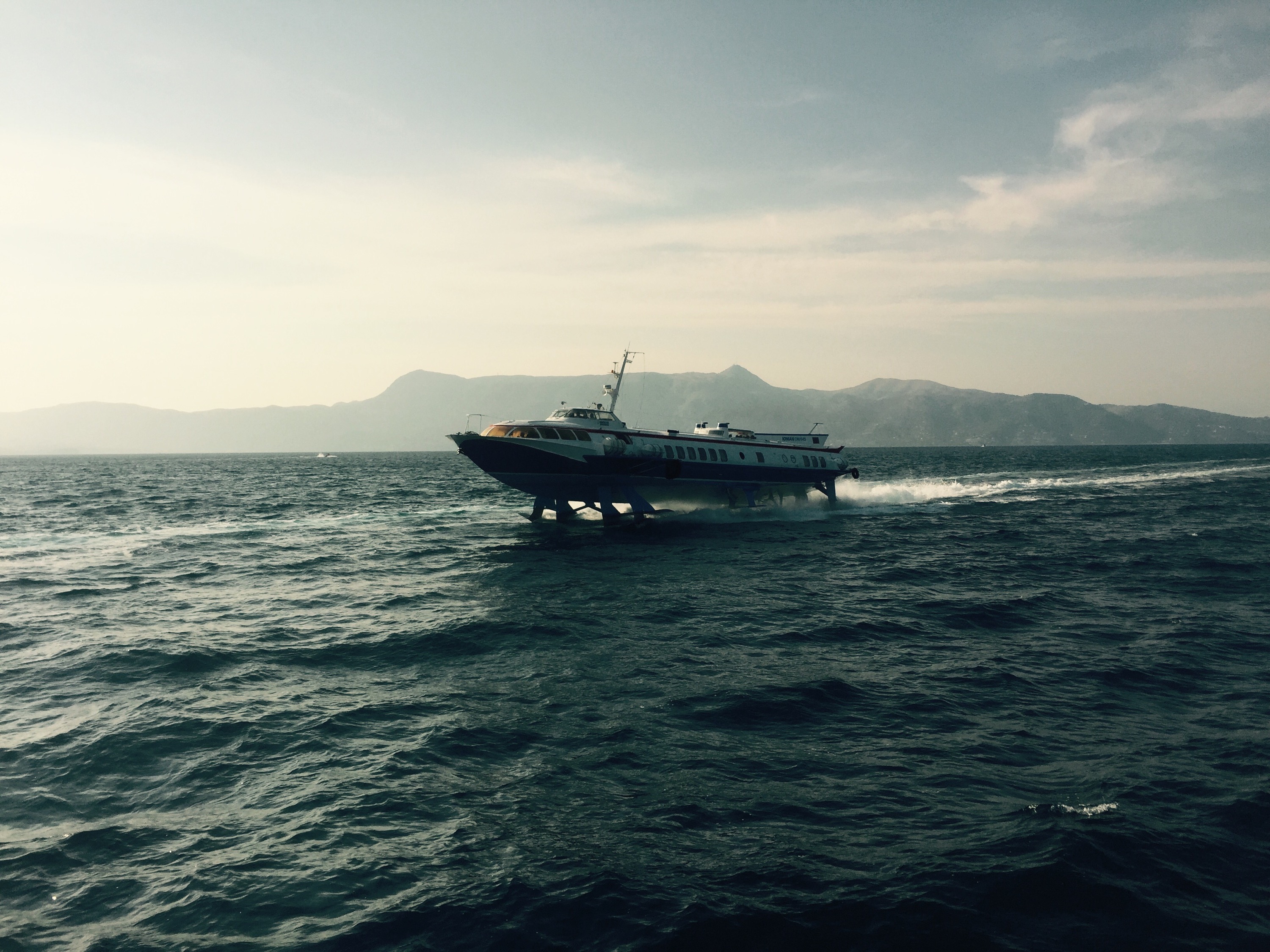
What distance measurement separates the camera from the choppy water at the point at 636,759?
7.36m

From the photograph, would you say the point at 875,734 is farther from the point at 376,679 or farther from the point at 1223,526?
the point at 1223,526

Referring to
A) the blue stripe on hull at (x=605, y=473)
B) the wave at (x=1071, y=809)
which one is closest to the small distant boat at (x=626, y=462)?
the blue stripe on hull at (x=605, y=473)

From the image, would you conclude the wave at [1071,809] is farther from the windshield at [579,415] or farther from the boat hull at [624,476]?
the windshield at [579,415]

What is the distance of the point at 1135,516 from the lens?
143 ft

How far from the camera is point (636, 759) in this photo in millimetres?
10875

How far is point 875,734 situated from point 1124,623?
38.6 feet

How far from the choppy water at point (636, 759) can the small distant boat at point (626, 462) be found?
11081mm

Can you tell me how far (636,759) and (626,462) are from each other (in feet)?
95.6

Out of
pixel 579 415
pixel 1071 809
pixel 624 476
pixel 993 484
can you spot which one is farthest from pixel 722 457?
pixel 993 484

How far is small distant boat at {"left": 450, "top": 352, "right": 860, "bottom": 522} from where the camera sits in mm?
37125

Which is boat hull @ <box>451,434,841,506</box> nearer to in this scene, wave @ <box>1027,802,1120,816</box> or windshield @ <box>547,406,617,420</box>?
windshield @ <box>547,406,617,420</box>

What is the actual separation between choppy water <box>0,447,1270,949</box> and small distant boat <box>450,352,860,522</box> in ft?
36.4

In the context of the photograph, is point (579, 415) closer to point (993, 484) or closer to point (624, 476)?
point (624, 476)

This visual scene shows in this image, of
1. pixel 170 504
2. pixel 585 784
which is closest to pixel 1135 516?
pixel 585 784
